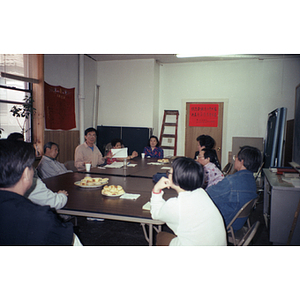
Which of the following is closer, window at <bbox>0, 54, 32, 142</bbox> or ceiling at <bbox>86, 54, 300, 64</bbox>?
window at <bbox>0, 54, 32, 142</bbox>

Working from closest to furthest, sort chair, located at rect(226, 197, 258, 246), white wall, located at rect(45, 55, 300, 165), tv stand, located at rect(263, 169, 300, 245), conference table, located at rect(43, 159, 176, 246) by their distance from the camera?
conference table, located at rect(43, 159, 176, 246) → chair, located at rect(226, 197, 258, 246) → tv stand, located at rect(263, 169, 300, 245) → white wall, located at rect(45, 55, 300, 165)

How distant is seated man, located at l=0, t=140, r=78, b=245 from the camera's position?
1.05 m

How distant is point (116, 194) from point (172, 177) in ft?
2.71

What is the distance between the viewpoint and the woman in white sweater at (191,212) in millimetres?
1361

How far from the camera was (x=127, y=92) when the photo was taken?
20.9 feet

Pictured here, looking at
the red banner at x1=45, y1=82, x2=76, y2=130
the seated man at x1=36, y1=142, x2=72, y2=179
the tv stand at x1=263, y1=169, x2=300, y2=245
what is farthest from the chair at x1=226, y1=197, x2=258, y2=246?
the red banner at x1=45, y1=82, x2=76, y2=130

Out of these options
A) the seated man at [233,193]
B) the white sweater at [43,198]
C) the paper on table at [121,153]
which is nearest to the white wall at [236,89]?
the paper on table at [121,153]

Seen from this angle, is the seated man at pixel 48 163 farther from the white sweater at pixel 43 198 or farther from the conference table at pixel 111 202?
the white sweater at pixel 43 198

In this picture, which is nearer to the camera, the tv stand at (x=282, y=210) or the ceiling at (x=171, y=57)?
the tv stand at (x=282, y=210)

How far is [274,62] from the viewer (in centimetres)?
568

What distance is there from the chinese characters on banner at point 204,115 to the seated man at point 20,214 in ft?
18.2

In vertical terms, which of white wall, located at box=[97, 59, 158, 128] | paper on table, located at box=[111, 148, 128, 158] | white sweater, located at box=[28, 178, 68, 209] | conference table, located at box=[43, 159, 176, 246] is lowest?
conference table, located at box=[43, 159, 176, 246]

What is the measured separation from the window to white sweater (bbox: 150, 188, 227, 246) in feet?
11.7

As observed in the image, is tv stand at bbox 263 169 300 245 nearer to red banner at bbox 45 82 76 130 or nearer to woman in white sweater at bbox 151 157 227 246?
woman in white sweater at bbox 151 157 227 246
